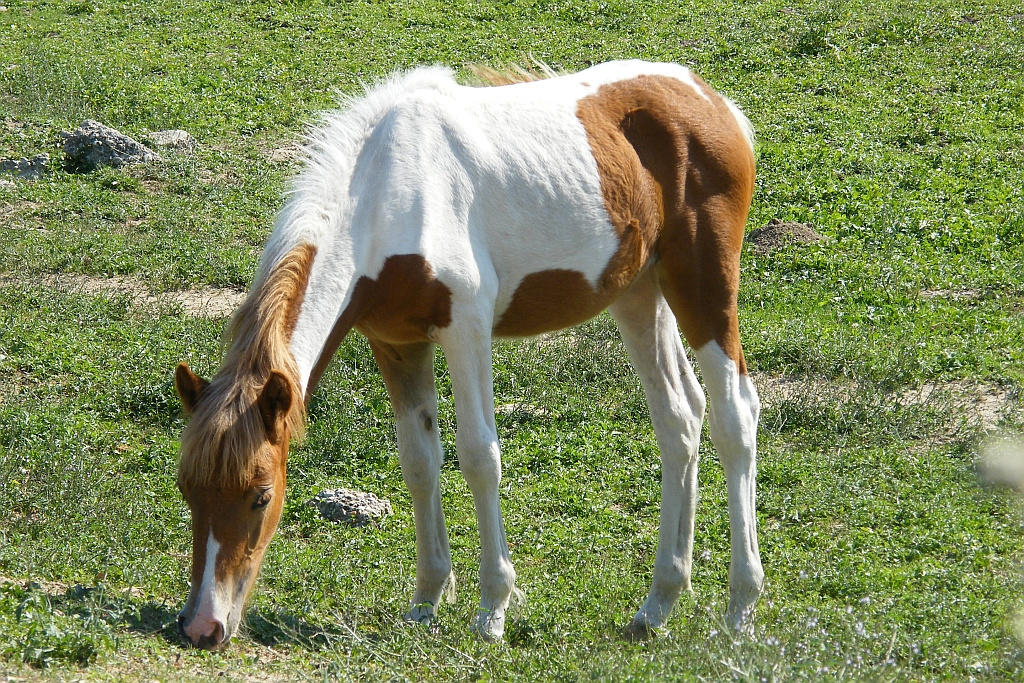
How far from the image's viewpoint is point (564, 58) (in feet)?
43.0

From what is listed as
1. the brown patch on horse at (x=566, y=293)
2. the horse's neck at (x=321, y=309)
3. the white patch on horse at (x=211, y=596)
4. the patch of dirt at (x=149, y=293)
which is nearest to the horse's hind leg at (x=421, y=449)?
the brown patch on horse at (x=566, y=293)

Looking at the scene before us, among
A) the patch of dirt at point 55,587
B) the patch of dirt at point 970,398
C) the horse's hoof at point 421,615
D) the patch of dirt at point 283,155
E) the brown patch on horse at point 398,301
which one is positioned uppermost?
the brown patch on horse at point 398,301

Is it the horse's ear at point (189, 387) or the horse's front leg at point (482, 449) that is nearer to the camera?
the horse's ear at point (189, 387)

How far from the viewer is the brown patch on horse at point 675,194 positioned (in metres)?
4.68

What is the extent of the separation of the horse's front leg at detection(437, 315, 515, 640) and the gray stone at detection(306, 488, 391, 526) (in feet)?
4.18

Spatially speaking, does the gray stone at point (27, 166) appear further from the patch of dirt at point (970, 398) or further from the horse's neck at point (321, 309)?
the patch of dirt at point (970, 398)

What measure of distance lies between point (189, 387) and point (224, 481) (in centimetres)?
36

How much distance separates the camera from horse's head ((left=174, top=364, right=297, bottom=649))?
3.62 m

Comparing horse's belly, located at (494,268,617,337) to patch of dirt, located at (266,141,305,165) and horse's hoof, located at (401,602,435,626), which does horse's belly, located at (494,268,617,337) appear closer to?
horse's hoof, located at (401,602,435,626)

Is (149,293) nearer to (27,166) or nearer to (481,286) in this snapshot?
Answer: (27,166)

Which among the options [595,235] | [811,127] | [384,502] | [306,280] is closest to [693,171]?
[595,235]

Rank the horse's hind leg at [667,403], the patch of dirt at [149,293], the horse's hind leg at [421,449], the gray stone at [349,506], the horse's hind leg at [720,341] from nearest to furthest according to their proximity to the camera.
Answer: the horse's hind leg at [421,449] < the horse's hind leg at [720,341] < the horse's hind leg at [667,403] < the gray stone at [349,506] < the patch of dirt at [149,293]

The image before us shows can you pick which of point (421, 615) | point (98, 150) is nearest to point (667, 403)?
point (421, 615)

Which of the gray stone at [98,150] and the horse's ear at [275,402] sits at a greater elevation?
the horse's ear at [275,402]
